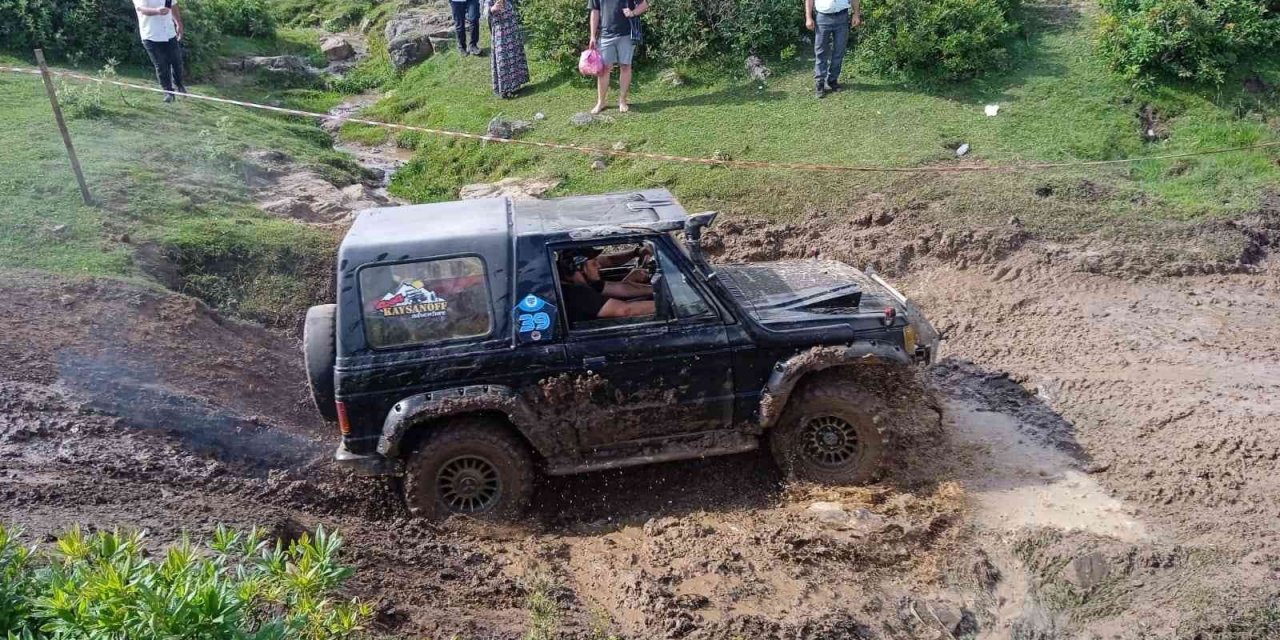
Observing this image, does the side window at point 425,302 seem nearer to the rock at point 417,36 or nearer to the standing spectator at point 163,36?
the standing spectator at point 163,36

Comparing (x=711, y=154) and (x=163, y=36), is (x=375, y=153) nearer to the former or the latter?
(x=163, y=36)

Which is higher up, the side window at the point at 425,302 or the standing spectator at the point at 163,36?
the standing spectator at the point at 163,36

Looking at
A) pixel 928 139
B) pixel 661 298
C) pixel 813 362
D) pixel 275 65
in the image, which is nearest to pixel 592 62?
pixel 928 139

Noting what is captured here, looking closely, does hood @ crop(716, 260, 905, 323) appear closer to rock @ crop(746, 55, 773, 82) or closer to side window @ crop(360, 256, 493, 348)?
side window @ crop(360, 256, 493, 348)

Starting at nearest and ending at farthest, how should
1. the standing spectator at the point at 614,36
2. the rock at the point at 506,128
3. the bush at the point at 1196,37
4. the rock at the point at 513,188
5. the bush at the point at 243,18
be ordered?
1. the bush at the point at 1196,37
2. the rock at the point at 513,188
3. the standing spectator at the point at 614,36
4. the rock at the point at 506,128
5. the bush at the point at 243,18

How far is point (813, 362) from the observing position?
5.44m

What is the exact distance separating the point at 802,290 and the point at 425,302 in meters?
2.41

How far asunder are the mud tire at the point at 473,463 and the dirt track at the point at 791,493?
0.46 ft

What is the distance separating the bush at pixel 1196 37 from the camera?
32.9ft

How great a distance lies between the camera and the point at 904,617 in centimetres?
475

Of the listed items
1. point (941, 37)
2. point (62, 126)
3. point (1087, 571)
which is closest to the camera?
point (1087, 571)

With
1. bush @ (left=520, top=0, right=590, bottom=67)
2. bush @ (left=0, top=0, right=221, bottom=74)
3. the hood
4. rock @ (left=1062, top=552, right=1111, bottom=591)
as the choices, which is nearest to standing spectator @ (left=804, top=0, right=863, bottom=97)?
bush @ (left=520, top=0, right=590, bottom=67)

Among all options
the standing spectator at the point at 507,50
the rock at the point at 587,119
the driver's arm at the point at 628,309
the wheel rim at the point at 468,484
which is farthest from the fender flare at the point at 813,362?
the standing spectator at the point at 507,50

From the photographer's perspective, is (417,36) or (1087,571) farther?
(417,36)
